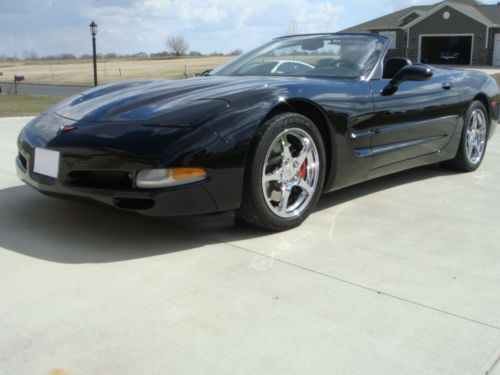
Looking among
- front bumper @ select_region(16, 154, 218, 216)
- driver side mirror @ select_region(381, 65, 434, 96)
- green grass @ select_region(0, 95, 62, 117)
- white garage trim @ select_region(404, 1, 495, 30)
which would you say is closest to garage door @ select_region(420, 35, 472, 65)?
white garage trim @ select_region(404, 1, 495, 30)

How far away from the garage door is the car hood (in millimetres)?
36410

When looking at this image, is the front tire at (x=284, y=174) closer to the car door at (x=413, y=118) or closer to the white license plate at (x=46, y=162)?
the car door at (x=413, y=118)

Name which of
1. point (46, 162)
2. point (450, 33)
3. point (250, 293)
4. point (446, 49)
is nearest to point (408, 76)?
point (250, 293)

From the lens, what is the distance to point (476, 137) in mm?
5352

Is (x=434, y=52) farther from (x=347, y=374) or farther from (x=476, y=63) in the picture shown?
(x=347, y=374)

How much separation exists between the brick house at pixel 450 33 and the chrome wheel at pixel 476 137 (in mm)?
31559

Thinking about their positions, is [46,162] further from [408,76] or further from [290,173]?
[408,76]

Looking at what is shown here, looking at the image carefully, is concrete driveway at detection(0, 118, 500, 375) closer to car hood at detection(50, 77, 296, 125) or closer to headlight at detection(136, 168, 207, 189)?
headlight at detection(136, 168, 207, 189)

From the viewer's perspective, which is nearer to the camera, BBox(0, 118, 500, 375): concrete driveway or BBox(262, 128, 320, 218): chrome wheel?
BBox(0, 118, 500, 375): concrete driveway

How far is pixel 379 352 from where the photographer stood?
2086 millimetres

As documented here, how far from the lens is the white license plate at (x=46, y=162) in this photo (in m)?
3.11

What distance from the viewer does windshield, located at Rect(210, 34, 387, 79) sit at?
4.11 m

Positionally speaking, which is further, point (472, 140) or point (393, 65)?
point (472, 140)

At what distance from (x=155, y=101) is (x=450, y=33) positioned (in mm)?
38468
